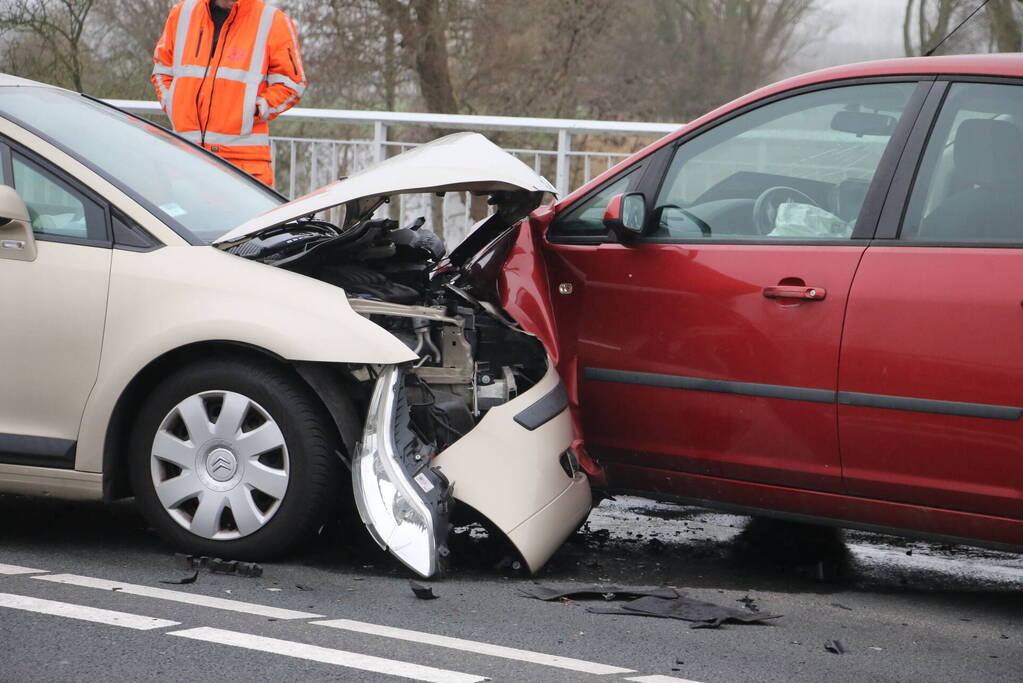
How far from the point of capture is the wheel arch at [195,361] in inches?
156

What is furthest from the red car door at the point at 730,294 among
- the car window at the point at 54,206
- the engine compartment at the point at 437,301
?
the car window at the point at 54,206

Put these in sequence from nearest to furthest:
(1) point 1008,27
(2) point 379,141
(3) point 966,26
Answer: (2) point 379,141 < (3) point 966,26 < (1) point 1008,27

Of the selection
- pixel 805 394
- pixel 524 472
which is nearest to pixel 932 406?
pixel 805 394

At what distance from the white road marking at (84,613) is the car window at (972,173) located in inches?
95.1

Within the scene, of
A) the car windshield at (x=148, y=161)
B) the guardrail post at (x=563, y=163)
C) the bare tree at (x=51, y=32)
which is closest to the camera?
the car windshield at (x=148, y=161)

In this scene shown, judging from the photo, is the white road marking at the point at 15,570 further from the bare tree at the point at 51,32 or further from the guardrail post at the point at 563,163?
the bare tree at the point at 51,32

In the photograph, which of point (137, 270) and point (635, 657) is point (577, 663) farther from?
point (137, 270)

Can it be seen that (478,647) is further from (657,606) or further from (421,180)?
(421,180)

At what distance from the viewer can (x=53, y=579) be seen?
383 cm

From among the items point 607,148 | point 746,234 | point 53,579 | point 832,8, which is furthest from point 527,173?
point 832,8

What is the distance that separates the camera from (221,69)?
6641 millimetres

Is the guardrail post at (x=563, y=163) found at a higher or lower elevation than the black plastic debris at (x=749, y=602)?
higher

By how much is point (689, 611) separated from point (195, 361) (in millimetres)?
1709

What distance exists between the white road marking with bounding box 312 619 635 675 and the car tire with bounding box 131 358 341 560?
1.75 feet
